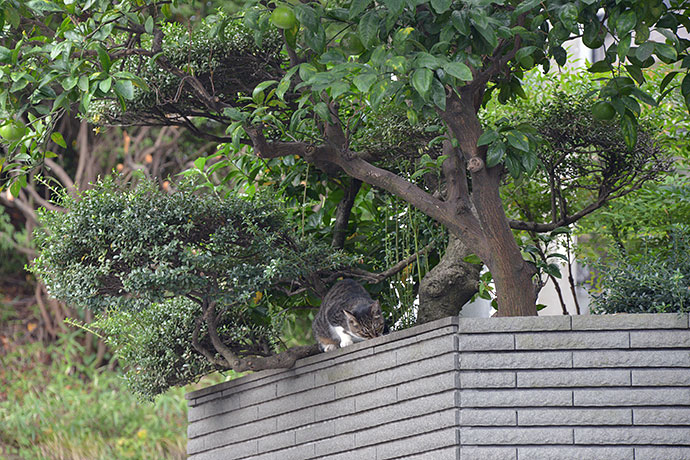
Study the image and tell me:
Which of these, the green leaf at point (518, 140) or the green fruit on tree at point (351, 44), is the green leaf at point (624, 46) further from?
the green fruit on tree at point (351, 44)

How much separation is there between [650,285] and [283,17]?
1554 millimetres

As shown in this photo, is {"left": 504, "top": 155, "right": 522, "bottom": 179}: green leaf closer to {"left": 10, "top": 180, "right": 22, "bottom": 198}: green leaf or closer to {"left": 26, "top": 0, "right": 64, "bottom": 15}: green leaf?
{"left": 26, "top": 0, "right": 64, "bottom": 15}: green leaf

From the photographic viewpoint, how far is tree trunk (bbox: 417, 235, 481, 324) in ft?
11.6

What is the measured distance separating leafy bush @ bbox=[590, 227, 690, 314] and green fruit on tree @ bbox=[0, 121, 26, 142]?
217 centimetres

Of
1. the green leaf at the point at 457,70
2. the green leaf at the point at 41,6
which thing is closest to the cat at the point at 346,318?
the green leaf at the point at 457,70

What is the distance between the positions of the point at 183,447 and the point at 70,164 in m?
4.11

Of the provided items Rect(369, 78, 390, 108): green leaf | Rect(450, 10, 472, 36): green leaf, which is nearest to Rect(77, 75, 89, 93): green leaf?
Rect(369, 78, 390, 108): green leaf

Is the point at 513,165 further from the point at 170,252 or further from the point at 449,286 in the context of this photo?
the point at 170,252

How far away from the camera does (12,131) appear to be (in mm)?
3096

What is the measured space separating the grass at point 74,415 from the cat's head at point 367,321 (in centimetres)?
302

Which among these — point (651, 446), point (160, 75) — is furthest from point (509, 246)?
point (160, 75)

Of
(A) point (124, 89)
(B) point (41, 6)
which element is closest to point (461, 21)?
(A) point (124, 89)

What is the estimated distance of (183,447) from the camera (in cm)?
664

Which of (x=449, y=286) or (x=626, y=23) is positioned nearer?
(x=626, y=23)
